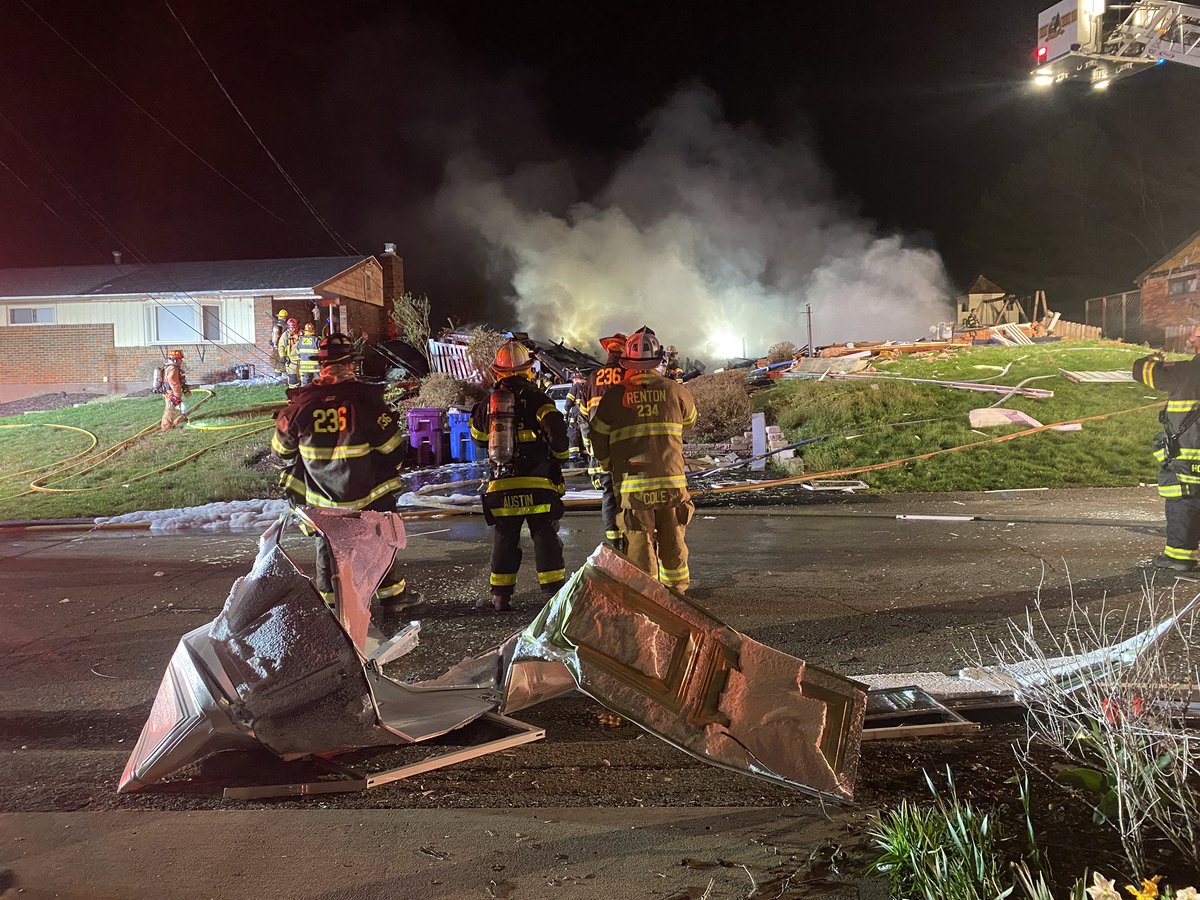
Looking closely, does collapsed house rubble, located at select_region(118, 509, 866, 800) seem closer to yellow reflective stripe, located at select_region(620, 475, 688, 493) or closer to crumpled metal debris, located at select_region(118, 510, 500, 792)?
crumpled metal debris, located at select_region(118, 510, 500, 792)

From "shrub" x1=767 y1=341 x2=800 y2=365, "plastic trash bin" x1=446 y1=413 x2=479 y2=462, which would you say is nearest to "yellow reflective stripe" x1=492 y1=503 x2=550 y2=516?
"plastic trash bin" x1=446 y1=413 x2=479 y2=462

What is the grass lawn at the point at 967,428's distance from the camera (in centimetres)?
1026

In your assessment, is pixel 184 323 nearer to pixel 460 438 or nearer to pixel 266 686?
pixel 460 438

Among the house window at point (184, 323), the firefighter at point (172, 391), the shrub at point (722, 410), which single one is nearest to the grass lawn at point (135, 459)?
the firefighter at point (172, 391)

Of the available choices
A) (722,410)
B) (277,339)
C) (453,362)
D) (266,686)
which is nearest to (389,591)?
(266,686)

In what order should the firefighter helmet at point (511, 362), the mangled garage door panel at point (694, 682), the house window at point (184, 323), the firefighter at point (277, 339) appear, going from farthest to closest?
the house window at point (184, 323), the firefighter at point (277, 339), the firefighter helmet at point (511, 362), the mangled garage door panel at point (694, 682)

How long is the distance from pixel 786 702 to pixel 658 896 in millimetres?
692

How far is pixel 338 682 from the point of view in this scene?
2.89 m

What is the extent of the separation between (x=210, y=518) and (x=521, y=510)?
5.43m

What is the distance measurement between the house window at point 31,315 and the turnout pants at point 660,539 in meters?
22.5

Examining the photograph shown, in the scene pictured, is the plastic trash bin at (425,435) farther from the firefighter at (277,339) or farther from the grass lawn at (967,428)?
the firefighter at (277,339)

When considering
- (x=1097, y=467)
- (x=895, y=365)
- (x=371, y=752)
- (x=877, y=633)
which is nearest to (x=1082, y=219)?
(x=895, y=365)

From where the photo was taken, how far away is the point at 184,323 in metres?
21.2

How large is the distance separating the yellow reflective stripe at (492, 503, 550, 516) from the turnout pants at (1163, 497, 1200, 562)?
4.35 metres
